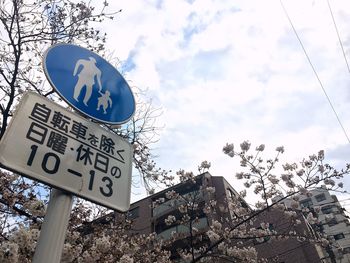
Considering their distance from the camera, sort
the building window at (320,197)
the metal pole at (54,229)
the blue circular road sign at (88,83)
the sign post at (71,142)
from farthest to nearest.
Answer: the building window at (320,197)
the blue circular road sign at (88,83)
the sign post at (71,142)
the metal pole at (54,229)

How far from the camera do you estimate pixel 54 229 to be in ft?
4.08

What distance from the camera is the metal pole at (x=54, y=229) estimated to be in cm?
116

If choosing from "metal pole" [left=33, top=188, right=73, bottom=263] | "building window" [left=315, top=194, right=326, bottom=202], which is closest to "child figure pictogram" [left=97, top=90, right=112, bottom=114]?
"metal pole" [left=33, top=188, right=73, bottom=263]

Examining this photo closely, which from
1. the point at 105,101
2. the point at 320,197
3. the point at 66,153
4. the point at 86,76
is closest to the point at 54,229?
the point at 66,153

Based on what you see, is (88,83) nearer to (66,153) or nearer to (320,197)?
(66,153)

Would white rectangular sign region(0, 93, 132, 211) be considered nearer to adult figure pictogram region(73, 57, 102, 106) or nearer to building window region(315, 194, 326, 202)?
adult figure pictogram region(73, 57, 102, 106)

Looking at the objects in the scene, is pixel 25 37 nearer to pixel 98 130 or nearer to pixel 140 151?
pixel 140 151

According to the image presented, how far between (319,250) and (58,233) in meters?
23.5

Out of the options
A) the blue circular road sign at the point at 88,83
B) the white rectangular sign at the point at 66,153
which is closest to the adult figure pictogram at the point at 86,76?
the blue circular road sign at the point at 88,83

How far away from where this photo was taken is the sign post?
1.27 metres

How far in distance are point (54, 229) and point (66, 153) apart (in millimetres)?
385

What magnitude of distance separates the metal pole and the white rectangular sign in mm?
61

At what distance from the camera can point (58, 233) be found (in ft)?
4.08

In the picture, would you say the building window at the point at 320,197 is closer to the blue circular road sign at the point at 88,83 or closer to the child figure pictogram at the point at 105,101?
the blue circular road sign at the point at 88,83
